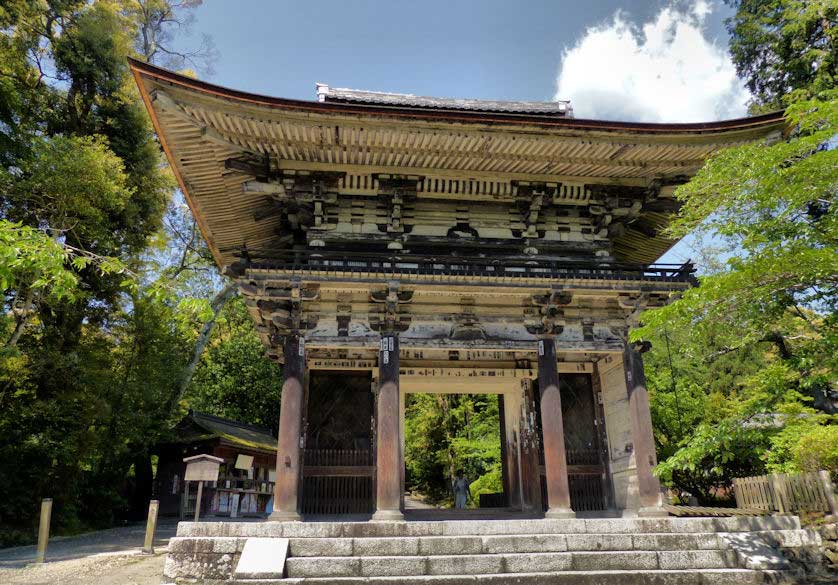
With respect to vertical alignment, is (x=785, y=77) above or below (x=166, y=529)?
above

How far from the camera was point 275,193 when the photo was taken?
29.5 ft

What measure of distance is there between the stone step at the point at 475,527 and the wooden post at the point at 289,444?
956 mm

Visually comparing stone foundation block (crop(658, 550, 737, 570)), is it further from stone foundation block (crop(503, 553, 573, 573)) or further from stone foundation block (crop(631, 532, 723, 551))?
stone foundation block (crop(503, 553, 573, 573))

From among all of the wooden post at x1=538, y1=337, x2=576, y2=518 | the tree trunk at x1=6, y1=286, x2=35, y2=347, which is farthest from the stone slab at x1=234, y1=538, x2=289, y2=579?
the tree trunk at x1=6, y1=286, x2=35, y2=347

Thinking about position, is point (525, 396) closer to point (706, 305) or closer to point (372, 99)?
point (706, 305)

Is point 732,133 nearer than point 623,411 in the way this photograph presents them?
Yes

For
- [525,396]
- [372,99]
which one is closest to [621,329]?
[525,396]

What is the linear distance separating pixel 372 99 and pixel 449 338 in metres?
6.42

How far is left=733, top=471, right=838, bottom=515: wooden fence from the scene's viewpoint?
8.42 meters

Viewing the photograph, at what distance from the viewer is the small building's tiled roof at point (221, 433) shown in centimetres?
1875

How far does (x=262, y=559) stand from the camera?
5.99 meters

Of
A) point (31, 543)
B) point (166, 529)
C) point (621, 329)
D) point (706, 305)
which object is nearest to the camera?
point (706, 305)

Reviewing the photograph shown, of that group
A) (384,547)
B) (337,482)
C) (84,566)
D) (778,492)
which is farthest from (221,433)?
(778,492)

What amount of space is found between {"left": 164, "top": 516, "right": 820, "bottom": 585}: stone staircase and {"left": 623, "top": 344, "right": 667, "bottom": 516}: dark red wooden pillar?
1.37 m
